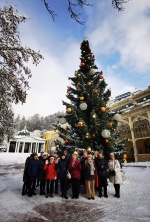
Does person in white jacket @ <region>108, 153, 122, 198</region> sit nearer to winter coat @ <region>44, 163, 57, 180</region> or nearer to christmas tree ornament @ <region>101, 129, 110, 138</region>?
christmas tree ornament @ <region>101, 129, 110, 138</region>

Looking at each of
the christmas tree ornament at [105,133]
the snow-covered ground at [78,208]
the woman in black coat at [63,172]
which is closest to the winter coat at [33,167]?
the snow-covered ground at [78,208]

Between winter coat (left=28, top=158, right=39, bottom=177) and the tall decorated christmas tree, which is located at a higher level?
the tall decorated christmas tree

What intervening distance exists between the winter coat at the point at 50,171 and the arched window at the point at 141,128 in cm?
1658

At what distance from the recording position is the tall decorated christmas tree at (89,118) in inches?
309

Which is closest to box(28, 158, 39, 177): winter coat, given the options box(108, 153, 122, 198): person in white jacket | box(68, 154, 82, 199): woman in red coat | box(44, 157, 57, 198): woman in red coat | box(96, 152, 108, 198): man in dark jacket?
box(44, 157, 57, 198): woman in red coat

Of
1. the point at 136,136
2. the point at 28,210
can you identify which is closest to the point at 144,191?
the point at 28,210

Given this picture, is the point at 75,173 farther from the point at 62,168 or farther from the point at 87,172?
the point at 62,168

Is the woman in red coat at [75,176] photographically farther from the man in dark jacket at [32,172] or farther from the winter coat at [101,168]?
the man in dark jacket at [32,172]

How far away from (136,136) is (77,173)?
17.1 m

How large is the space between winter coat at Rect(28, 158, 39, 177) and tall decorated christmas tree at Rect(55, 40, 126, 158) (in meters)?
1.71

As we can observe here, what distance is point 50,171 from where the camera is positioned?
6.52 meters

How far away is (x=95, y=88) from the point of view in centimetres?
912

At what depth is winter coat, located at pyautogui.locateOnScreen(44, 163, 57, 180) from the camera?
253 inches

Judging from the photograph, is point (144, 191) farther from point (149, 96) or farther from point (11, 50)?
point (149, 96)
